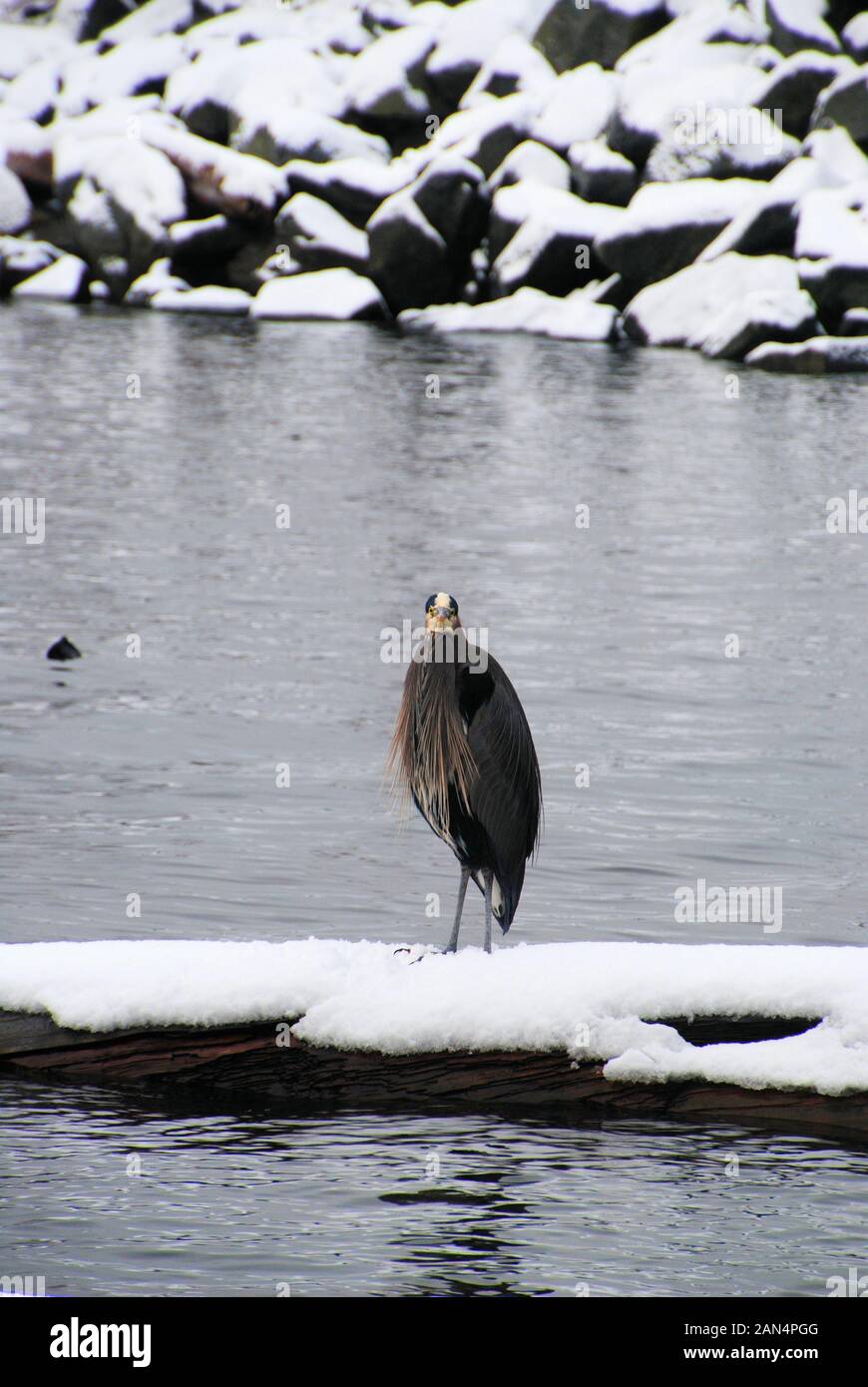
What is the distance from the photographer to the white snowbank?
7.25 metres

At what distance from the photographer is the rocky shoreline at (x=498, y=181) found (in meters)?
44.0

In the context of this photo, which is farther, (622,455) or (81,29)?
(81,29)

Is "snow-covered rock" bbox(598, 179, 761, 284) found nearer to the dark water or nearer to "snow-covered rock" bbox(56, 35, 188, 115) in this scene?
the dark water

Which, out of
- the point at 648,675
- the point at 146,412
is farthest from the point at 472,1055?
the point at 146,412

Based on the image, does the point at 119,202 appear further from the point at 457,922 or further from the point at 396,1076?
the point at 396,1076

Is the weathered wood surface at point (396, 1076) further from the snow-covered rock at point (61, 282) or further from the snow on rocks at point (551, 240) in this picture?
the snow-covered rock at point (61, 282)

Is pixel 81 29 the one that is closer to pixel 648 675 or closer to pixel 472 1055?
pixel 648 675

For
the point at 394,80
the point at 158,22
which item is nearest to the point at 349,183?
the point at 394,80

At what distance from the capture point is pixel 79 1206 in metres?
7.04

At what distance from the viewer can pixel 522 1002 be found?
24.1 ft

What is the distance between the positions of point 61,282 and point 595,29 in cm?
1602

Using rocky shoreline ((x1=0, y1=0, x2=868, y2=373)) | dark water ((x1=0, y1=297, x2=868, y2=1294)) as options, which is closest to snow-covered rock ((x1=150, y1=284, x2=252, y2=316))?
rocky shoreline ((x1=0, y1=0, x2=868, y2=373))

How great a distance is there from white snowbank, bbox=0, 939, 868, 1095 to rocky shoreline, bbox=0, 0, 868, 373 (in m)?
34.0
